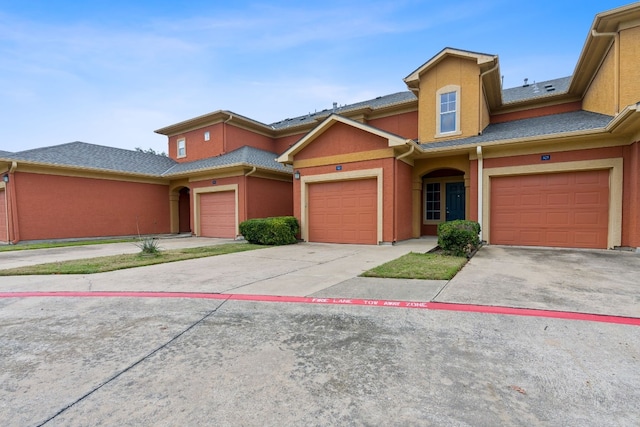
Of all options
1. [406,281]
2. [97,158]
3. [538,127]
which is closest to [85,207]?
[97,158]

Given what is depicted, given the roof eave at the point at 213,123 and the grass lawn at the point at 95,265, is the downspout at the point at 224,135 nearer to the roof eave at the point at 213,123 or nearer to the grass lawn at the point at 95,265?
the roof eave at the point at 213,123

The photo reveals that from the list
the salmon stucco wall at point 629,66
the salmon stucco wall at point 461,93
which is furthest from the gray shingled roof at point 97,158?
the salmon stucco wall at point 629,66

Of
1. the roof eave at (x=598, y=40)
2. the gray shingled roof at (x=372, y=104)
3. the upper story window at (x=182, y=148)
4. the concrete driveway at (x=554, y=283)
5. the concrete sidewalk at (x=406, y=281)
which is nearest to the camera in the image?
the concrete driveway at (x=554, y=283)

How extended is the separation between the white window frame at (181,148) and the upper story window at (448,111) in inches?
575

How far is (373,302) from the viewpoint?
390 cm

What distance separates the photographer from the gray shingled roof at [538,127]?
28.8 ft

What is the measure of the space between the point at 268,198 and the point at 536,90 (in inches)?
527

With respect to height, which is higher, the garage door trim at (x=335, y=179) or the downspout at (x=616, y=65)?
the downspout at (x=616, y=65)

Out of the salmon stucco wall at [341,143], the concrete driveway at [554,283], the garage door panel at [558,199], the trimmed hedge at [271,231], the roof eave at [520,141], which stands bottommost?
the concrete driveway at [554,283]

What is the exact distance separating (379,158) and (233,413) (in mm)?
9394

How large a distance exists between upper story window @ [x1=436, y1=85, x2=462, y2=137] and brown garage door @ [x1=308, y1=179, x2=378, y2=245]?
3809 millimetres

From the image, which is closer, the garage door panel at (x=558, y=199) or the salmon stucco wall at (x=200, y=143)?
the garage door panel at (x=558, y=199)

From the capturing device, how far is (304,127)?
17266 millimetres

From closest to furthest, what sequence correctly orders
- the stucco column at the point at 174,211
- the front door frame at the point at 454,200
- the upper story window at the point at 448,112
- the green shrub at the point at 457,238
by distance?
the green shrub at the point at 457,238
the upper story window at the point at 448,112
the front door frame at the point at 454,200
the stucco column at the point at 174,211
